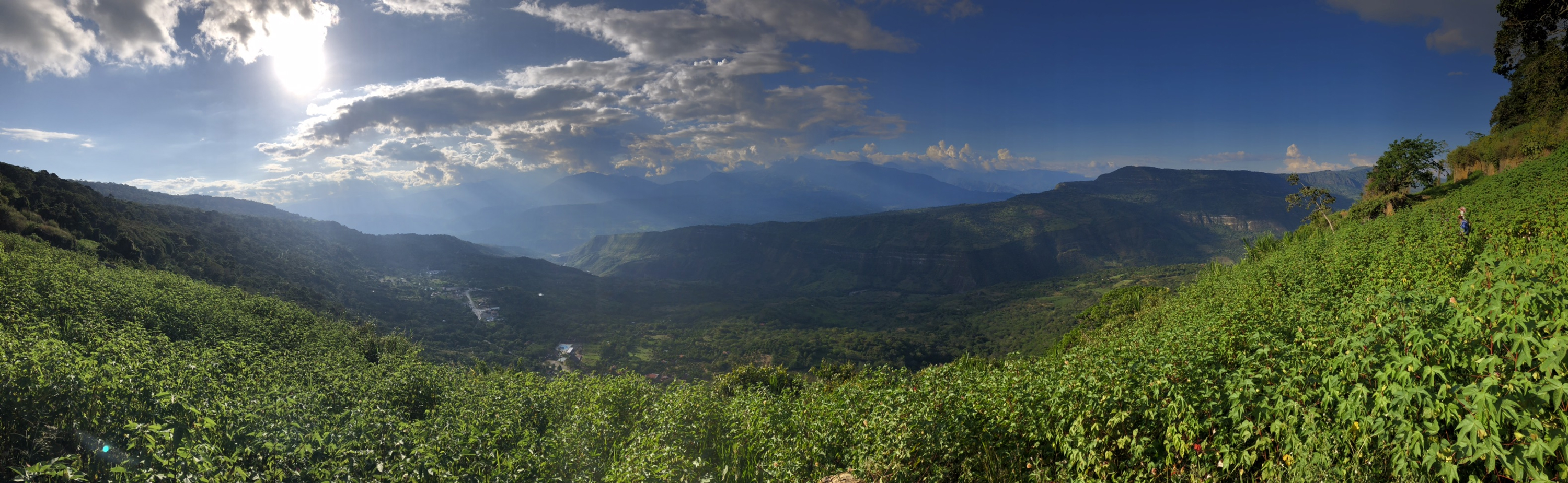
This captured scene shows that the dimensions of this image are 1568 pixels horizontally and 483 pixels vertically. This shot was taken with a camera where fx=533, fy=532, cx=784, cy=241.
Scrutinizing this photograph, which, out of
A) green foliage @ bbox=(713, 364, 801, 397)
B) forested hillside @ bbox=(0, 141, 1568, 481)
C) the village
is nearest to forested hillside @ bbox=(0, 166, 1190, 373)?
the village

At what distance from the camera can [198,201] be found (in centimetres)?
17600

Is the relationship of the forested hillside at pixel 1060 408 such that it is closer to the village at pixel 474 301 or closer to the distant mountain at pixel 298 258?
the distant mountain at pixel 298 258

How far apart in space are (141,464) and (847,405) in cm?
1138

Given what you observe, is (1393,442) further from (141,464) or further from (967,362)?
(141,464)

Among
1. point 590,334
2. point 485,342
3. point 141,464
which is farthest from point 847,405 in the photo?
point 590,334

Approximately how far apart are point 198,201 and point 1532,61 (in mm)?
280793

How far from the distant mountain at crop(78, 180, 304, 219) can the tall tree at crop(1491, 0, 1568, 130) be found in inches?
7750

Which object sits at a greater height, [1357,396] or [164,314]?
[1357,396]

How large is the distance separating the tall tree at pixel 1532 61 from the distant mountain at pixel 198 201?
19686 cm

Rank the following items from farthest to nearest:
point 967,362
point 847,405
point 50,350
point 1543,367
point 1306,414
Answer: point 967,362 < point 50,350 < point 847,405 < point 1306,414 < point 1543,367

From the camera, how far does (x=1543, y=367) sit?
3.99 m

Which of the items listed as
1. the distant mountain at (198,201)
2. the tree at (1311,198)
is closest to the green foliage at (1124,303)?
the tree at (1311,198)

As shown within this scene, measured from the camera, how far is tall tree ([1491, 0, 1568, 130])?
105 feet

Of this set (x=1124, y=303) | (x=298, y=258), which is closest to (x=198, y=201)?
(x=298, y=258)
